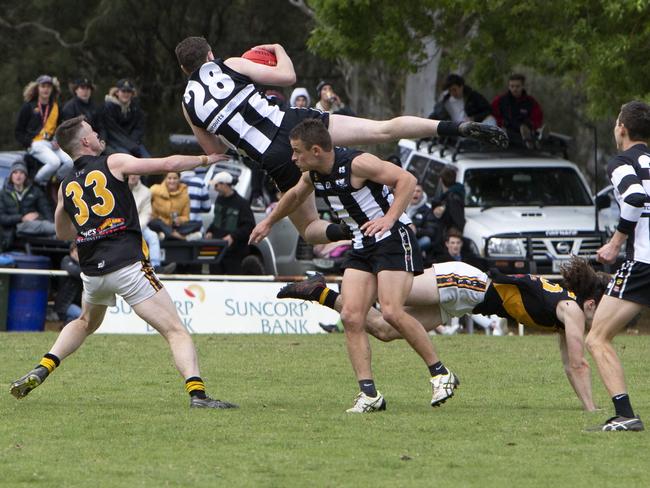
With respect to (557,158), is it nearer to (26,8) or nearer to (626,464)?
(626,464)

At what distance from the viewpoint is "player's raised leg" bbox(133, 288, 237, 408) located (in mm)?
9477

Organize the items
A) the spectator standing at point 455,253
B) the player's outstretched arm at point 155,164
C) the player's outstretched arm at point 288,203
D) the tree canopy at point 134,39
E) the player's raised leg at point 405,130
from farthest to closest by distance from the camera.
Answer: the tree canopy at point 134,39, the spectator standing at point 455,253, the player's outstretched arm at point 288,203, the player's raised leg at point 405,130, the player's outstretched arm at point 155,164

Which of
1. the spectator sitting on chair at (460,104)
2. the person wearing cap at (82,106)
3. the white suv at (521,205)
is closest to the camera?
the white suv at (521,205)

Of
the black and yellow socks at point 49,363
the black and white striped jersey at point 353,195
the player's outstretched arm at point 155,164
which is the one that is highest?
the player's outstretched arm at point 155,164

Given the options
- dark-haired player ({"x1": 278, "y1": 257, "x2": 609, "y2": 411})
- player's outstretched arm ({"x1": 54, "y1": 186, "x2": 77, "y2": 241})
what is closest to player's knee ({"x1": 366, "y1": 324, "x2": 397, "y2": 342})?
dark-haired player ({"x1": 278, "y1": 257, "x2": 609, "y2": 411})

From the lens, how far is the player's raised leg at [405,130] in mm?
9648

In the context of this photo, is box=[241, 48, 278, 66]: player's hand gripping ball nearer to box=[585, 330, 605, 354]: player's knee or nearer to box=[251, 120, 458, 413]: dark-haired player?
box=[251, 120, 458, 413]: dark-haired player

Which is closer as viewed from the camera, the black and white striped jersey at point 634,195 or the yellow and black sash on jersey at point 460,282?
the black and white striped jersey at point 634,195

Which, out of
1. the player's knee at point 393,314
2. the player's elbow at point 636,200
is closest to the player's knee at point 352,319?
the player's knee at point 393,314

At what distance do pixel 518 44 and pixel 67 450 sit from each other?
633 inches

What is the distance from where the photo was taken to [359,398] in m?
9.50

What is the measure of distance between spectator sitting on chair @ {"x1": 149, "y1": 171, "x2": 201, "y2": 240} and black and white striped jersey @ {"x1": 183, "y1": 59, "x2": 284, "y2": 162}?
8956 millimetres

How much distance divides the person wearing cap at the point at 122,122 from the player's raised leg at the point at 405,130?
9.35m

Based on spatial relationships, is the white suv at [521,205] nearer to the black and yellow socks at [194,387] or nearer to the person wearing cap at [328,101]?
the person wearing cap at [328,101]
